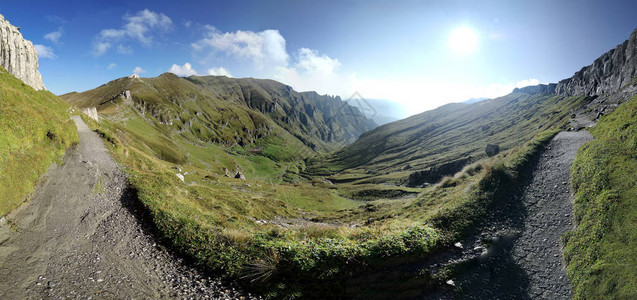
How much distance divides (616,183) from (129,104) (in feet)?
763

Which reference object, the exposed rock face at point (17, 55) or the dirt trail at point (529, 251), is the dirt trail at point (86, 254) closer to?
the dirt trail at point (529, 251)

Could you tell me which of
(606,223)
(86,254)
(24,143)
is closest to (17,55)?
(24,143)

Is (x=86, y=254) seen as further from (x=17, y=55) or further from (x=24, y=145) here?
(x=17, y=55)

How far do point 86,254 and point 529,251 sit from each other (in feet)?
82.5

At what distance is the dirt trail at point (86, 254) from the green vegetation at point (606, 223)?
53.7ft

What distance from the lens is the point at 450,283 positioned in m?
12.1

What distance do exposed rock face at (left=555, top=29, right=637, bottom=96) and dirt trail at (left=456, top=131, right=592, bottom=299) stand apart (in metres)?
195

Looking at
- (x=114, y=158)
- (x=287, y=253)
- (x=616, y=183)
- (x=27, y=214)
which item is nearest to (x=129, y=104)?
(x=114, y=158)

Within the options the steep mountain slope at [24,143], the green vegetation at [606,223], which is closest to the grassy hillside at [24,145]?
the steep mountain slope at [24,143]

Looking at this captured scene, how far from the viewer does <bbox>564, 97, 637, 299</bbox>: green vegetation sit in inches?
393

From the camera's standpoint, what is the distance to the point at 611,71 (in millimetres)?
157375

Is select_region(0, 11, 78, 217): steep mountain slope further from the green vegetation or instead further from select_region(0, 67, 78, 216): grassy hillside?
the green vegetation

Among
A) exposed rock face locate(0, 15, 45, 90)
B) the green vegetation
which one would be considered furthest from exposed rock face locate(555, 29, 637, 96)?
exposed rock face locate(0, 15, 45, 90)

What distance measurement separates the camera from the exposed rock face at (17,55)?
175 ft
